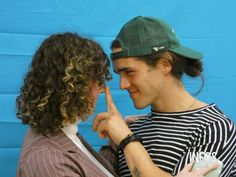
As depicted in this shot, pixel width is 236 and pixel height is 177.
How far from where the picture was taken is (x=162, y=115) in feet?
4.24

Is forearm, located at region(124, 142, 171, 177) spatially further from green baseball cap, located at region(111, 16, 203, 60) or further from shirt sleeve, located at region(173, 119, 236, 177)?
green baseball cap, located at region(111, 16, 203, 60)

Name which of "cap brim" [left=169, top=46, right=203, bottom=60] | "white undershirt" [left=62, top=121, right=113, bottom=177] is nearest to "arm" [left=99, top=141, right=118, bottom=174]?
"white undershirt" [left=62, top=121, right=113, bottom=177]

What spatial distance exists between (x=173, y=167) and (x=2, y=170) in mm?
727

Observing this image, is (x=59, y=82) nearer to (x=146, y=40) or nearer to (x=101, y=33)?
(x=146, y=40)

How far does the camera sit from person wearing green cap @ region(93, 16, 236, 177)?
1149mm

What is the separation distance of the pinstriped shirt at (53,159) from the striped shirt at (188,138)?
21 centimetres

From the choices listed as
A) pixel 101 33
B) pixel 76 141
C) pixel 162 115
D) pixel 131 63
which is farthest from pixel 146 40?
pixel 101 33

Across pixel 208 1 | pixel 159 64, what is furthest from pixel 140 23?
pixel 208 1

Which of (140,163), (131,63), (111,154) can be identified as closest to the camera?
(140,163)

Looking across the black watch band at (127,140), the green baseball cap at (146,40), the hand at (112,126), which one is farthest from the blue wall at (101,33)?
the black watch band at (127,140)

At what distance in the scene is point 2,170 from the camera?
1.57 meters

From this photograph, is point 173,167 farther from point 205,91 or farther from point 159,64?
point 205,91

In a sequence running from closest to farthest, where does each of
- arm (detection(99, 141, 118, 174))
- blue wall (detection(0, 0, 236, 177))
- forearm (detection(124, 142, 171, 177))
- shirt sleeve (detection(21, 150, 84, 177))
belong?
shirt sleeve (detection(21, 150, 84, 177))
forearm (detection(124, 142, 171, 177))
arm (detection(99, 141, 118, 174))
blue wall (detection(0, 0, 236, 177))

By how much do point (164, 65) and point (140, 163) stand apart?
0.33 meters
